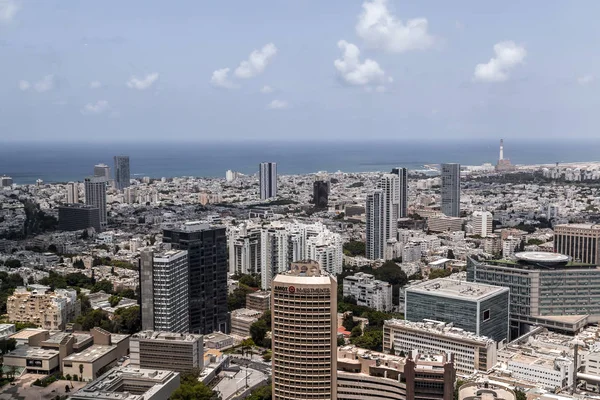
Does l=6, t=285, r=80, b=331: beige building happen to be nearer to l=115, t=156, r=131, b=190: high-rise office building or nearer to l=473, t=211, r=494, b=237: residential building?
l=473, t=211, r=494, b=237: residential building

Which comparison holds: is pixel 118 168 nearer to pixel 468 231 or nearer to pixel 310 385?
pixel 468 231

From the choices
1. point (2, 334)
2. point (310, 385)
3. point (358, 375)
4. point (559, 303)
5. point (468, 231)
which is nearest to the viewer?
point (310, 385)

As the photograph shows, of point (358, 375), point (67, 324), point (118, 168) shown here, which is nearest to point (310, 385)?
point (358, 375)

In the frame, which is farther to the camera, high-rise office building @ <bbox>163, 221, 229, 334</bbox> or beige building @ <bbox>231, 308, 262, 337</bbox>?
beige building @ <bbox>231, 308, 262, 337</bbox>

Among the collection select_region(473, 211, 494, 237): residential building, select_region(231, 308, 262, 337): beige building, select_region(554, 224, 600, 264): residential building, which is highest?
select_region(554, 224, 600, 264): residential building

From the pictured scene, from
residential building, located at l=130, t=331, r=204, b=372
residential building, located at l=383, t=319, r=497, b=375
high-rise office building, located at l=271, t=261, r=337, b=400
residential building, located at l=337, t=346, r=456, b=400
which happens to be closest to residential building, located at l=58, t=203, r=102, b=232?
residential building, located at l=130, t=331, r=204, b=372

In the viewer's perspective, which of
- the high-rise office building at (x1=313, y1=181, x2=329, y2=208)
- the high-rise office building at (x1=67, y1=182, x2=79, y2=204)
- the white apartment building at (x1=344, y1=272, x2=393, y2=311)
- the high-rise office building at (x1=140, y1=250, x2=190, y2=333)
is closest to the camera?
the high-rise office building at (x1=140, y1=250, x2=190, y2=333)
